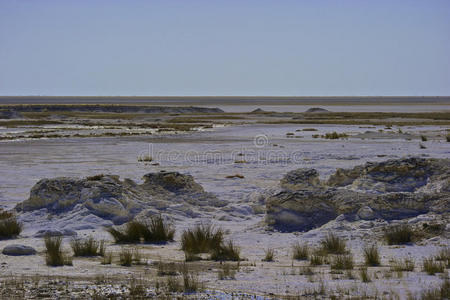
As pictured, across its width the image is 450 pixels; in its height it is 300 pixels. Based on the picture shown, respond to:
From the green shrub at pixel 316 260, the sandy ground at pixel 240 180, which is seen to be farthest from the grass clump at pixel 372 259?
the green shrub at pixel 316 260

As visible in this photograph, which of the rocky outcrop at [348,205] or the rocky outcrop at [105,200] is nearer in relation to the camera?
the rocky outcrop at [348,205]

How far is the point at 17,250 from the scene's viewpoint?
9969mm

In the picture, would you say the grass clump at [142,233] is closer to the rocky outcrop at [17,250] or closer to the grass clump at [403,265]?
the rocky outcrop at [17,250]

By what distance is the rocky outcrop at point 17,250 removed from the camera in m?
9.94

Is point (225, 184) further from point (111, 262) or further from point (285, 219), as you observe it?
point (111, 262)

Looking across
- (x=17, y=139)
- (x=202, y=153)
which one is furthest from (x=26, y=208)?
(x=17, y=139)

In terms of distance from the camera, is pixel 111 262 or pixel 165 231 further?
pixel 165 231

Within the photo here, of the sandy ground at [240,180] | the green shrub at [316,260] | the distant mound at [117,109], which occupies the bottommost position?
the distant mound at [117,109]

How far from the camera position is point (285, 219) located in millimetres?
12641

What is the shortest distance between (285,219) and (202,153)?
16236 mm

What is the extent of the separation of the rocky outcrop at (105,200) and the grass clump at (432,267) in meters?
6.38

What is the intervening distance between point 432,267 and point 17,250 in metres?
6.28

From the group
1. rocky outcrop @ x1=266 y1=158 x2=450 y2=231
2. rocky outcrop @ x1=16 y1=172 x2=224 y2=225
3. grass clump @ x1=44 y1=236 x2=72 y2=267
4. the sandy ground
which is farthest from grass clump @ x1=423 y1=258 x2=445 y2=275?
rocky outcrop @ x1=16 y1=172 x2=224 y2=225

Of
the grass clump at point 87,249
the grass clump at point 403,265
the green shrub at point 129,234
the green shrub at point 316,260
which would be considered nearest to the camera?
the grass clump at point 403,265
